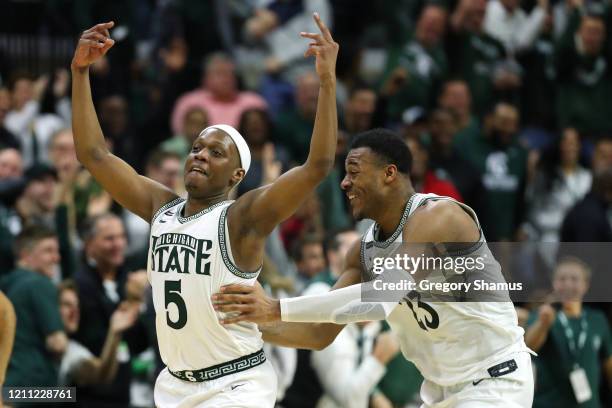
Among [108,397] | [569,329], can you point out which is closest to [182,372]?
[108,397]

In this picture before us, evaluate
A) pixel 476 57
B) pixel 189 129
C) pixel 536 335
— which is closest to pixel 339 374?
pixel 536 335

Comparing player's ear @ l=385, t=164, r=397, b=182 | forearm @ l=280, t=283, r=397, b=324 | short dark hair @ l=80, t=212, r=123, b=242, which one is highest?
player's ear @ l=385, t=164, r=397, b=182

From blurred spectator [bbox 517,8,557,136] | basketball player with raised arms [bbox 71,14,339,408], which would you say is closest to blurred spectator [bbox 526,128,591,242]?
blurred spectator [bbox 517,8,557,136]

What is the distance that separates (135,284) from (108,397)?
37.8 inches

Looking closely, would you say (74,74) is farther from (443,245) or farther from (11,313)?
(443,245)

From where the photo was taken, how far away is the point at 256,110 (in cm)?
→ 1288

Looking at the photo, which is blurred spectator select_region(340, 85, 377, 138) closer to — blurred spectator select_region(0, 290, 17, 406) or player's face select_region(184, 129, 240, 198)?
player's face select_region(184, 129, 240, 198)

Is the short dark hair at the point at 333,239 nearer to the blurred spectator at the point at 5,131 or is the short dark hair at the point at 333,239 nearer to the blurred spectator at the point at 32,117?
the blurred spectator at the point at 32,117

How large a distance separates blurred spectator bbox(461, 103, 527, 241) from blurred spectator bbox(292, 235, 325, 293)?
2.87 meters

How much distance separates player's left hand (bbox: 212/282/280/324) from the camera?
675 centimetres

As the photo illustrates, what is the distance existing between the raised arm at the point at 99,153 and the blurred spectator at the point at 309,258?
149 inches

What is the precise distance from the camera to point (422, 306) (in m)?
7.18

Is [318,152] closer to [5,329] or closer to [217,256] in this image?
[217,256]

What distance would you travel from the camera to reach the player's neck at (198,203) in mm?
7395
